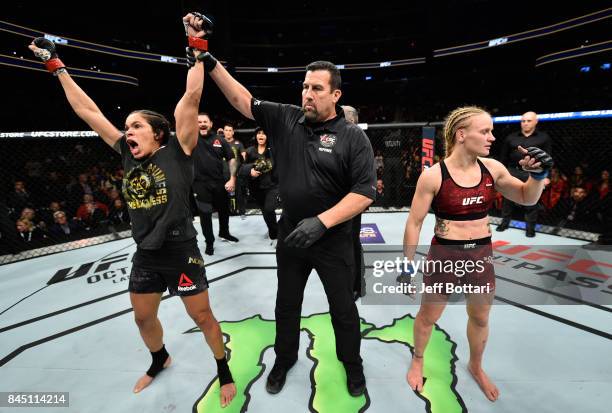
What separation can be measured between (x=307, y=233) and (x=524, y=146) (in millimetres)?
4117

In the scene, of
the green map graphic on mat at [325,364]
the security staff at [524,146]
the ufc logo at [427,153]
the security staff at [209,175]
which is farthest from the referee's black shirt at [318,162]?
the ufc logo at [427,153]

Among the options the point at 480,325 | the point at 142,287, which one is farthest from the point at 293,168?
the point at 480,325

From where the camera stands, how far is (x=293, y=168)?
1.52 m

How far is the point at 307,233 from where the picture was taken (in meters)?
1.31

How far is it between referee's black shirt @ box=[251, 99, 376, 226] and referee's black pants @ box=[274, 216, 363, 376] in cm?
17

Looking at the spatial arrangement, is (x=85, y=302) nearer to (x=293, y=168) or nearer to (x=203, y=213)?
(x=203, y=213)

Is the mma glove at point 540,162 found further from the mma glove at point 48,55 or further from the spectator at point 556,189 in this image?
the spectator at point 556,189

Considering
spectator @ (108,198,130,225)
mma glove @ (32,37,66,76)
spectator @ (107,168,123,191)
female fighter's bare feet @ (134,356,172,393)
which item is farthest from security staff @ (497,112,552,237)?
spectator @ (107,168,123,191)

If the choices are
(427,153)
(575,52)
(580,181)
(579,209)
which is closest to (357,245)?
(427,153)

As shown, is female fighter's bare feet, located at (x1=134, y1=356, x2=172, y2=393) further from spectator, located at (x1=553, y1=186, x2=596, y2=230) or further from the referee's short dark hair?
spectator, located at (x1=553, y1=186, x2=596, y2=230)

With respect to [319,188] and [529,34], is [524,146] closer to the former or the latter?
[319,188]

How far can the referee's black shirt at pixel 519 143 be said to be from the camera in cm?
385

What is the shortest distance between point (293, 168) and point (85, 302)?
2.77 m

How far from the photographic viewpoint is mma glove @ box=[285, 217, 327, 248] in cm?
131
